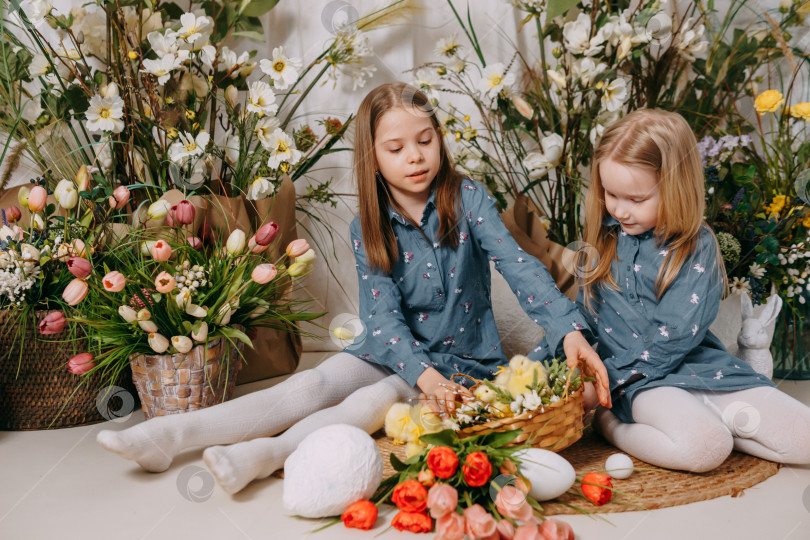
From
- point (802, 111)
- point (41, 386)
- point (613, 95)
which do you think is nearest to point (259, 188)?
point (41, 386)

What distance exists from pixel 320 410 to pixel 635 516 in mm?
602

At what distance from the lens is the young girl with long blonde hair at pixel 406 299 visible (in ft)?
4.22

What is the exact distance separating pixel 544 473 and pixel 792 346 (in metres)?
0.90

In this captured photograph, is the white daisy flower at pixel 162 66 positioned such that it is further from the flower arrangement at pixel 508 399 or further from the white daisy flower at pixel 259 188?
the flower arrangement at pixel 508 399

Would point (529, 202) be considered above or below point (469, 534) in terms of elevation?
above

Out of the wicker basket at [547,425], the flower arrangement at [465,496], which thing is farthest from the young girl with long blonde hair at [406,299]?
the flower arrangement at [465,496]

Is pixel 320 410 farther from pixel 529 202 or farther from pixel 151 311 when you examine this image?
pixel 529 202

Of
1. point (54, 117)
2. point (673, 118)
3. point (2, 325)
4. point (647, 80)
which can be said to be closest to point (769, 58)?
point (647, 80)

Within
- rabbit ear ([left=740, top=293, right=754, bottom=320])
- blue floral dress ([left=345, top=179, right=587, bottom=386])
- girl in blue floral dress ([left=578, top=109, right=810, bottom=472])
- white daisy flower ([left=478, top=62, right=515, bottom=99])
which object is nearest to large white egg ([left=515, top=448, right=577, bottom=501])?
girl in blue floral dress ([left=578, top=109, right=810, bottom=472])

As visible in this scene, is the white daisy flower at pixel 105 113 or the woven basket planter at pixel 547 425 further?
the white daisy flower at pixel 105 113

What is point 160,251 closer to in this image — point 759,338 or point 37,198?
point 37,198

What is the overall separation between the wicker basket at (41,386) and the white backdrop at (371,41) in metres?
0.64

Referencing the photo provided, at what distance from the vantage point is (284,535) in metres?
1.01

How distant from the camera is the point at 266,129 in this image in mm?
1542
